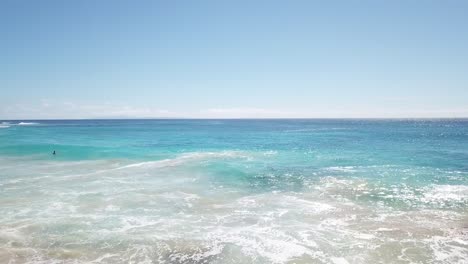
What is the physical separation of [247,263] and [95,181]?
18.7 m

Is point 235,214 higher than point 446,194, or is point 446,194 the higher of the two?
point 446,194

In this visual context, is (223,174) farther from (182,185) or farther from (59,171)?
(59,171)

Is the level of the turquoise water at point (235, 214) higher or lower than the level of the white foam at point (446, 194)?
lower

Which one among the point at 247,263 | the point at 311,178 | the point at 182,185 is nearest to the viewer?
the point at 247,263

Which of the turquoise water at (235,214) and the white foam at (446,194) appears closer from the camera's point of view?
the turquoise water at (235,214)

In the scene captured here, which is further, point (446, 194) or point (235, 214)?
point (446, 194)

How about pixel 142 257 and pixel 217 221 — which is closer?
pixel 142 257

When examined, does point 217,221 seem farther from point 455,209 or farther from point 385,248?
point 455,209

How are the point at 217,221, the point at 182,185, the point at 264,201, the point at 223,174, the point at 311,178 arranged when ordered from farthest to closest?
the point at 223,174
the point at 311,178
the point at 182,185
the point at 264,201
the point at 217,221

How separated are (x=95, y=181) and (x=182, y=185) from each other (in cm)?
762

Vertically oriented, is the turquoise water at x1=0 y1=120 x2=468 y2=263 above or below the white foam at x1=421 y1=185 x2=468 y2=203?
below

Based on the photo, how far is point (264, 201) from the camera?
20312 millimetres

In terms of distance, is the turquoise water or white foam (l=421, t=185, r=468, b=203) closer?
the turquoise water

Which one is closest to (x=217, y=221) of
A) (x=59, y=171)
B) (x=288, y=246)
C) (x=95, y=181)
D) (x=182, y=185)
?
(x=288, y=246)
